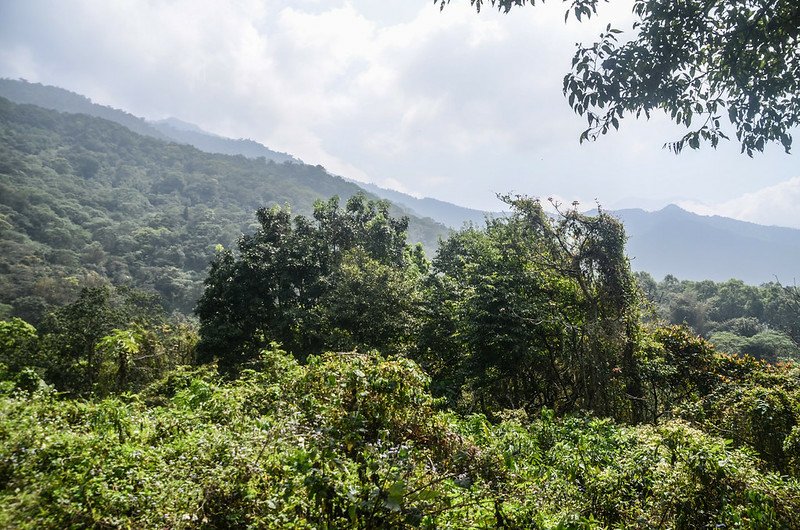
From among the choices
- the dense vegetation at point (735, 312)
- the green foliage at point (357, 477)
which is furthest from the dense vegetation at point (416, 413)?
the dense vegetation at point (735, 312)

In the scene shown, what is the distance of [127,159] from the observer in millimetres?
141000

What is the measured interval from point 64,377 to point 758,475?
76.0ft

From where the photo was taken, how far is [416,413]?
4.49m

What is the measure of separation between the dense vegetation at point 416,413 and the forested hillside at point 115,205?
31.5 meters

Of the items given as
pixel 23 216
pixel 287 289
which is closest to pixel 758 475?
pixel 287 289

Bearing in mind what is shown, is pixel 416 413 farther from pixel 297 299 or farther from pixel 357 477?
pixel 297 299

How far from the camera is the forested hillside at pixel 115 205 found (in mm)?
54094

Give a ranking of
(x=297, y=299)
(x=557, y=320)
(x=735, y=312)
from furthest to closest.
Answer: (x=735, y=312) → (x=297, y=299) → (x=557, y=320)

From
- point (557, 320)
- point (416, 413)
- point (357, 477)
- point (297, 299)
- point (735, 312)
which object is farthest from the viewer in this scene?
point (735, 312)

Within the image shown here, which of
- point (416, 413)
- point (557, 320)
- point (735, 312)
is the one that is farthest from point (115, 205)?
point (735, 312)

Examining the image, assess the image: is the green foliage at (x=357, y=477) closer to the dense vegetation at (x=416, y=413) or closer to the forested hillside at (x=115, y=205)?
the dense vegetation at (x=416, y=413)

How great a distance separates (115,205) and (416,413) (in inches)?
4800

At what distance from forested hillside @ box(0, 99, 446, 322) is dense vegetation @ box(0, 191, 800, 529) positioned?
3153 centimetres

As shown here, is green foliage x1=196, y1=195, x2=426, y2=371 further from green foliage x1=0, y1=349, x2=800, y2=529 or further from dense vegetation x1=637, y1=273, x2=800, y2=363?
dense vegetation x1=637, y1=273, x2=800, y2=363
